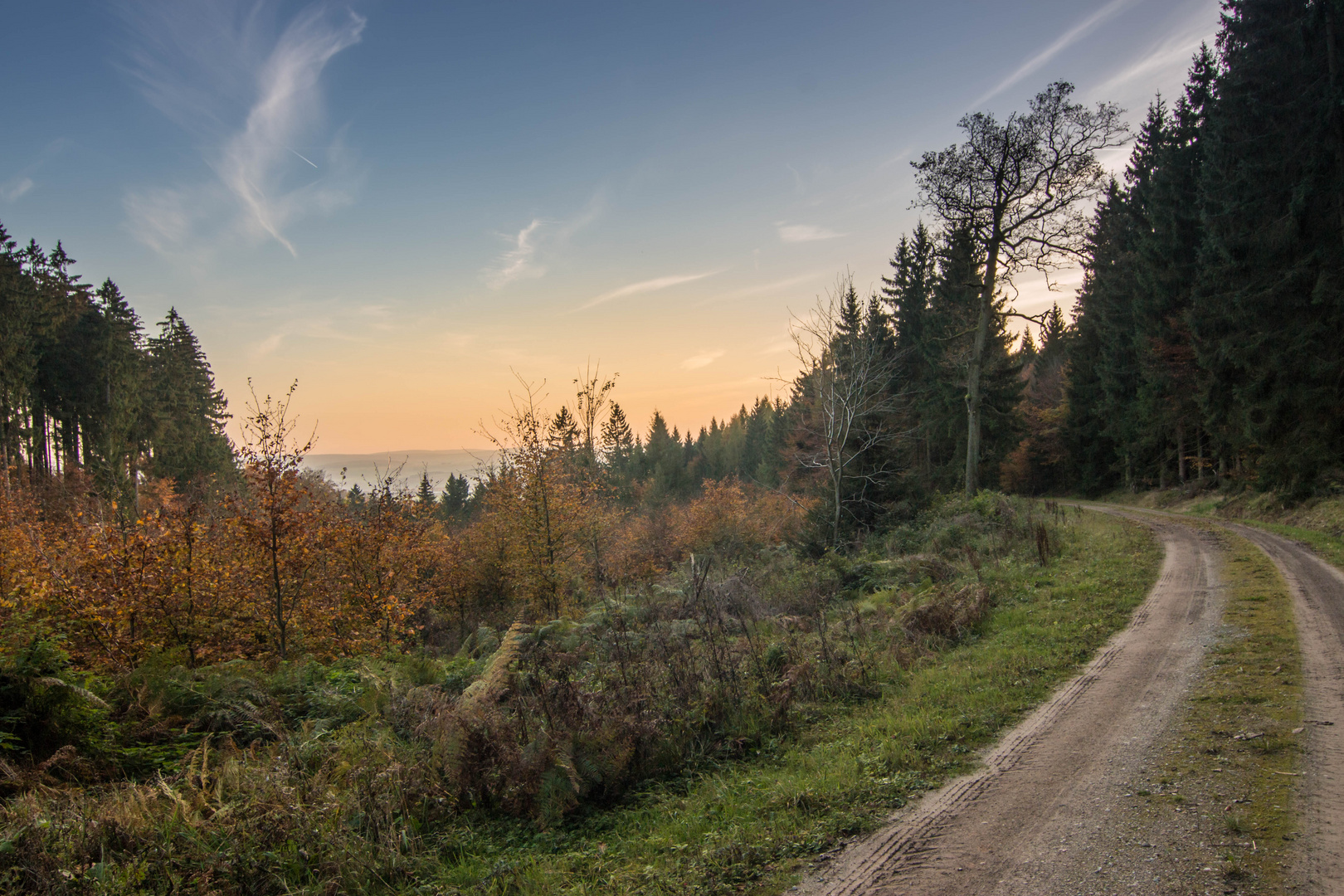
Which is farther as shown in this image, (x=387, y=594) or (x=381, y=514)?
(x=381, y=514)

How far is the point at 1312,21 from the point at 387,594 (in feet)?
97.1

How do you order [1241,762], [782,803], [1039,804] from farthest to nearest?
[782,803], [1241,762], [1039,804]

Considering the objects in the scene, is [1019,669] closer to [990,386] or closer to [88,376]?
[990,386]

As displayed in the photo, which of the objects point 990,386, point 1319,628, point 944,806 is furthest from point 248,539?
point 990,386

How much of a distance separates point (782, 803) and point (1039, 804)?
1.83 meters

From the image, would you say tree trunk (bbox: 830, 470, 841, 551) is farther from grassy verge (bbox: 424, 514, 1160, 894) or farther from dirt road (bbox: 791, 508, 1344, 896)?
dirt road (bbox: 791, 508, 1344, 896)

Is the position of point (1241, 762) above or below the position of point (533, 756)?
below

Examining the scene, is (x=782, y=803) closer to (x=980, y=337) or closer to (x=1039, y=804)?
(x=1039, y=804)

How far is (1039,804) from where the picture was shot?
4293mm

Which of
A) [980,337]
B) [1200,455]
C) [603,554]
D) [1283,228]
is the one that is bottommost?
[603,554]

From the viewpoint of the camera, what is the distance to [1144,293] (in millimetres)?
29188

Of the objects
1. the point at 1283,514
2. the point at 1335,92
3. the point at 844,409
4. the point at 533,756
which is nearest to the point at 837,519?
the point at 844,409

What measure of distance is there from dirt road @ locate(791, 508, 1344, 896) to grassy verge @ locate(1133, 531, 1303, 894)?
0.11 metres

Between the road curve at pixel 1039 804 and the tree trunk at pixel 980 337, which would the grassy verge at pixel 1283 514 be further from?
the road curve at pixel 1039 804
